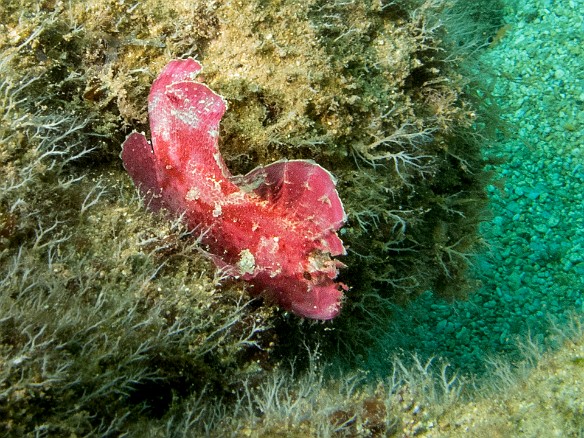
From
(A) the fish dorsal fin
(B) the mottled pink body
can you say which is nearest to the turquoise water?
(B) the mottled pink body

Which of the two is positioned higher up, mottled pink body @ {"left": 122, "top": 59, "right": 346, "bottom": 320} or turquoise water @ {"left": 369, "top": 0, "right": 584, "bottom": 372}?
mottled pink body @ {"left": 122, "top": 59, "right": 346, "bottom": 320}

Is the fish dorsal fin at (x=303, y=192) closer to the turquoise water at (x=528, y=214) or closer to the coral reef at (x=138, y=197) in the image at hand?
the coral reef at (x=138, y=197)

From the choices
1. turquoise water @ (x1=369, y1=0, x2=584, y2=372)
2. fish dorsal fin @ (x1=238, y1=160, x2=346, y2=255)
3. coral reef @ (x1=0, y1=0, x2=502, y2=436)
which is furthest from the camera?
turquoise water @ (x1=369, y1=0, x2=584, y2=372)

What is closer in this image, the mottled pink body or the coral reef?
the coral reef

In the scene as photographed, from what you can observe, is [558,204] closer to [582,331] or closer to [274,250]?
[582,331]

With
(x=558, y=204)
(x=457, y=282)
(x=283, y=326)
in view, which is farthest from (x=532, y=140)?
(x=283, y=326)

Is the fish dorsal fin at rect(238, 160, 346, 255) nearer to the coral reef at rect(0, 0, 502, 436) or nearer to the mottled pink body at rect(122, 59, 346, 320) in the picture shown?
the mottled pink body at rect(122, 59, 346, 320)

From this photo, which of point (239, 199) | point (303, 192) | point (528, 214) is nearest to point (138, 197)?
point (239, 199)

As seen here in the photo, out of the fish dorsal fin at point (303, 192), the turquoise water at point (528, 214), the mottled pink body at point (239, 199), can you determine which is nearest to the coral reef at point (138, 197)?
the mottled pink body at point (239, 199)
